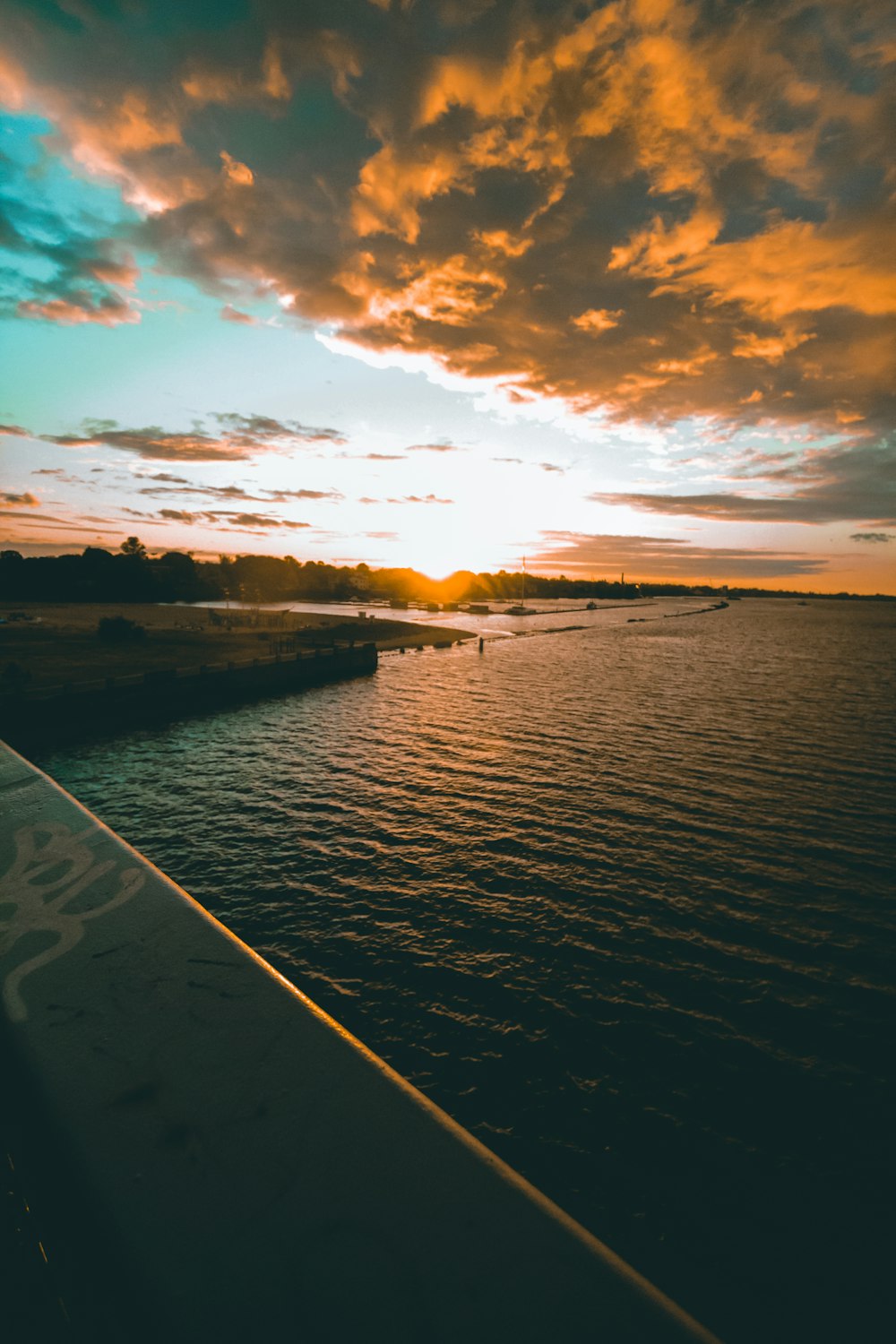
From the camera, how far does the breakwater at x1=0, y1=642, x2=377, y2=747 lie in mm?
34719

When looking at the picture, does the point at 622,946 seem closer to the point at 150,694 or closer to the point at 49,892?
the point at 49,892

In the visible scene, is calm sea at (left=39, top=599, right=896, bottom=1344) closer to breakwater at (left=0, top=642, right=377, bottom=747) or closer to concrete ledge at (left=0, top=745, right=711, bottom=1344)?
concrete ledge at (left=0, top=745, right=711, bottom=1344)

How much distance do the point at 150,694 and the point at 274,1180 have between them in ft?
143

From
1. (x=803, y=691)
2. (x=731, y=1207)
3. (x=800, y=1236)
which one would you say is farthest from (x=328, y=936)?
(x=803, y=691)

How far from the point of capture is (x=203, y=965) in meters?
8.45

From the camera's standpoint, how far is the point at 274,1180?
5.09 m

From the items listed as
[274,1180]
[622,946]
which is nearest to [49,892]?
[274,1180]

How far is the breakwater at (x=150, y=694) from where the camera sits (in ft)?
114

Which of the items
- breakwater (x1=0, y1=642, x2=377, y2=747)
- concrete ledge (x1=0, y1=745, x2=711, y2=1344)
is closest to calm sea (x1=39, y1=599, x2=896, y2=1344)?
concrete ledge (x1=0, y1=745, x2=711, y2=1344)

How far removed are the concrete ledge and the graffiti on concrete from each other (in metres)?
0.17

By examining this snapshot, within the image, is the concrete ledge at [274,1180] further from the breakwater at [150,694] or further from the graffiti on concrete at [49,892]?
the breakwater at [150,694]

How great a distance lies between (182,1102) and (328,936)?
912cm

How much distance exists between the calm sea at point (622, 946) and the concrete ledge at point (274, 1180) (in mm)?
4693

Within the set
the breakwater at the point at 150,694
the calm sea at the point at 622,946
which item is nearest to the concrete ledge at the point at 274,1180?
the calm sea at the point at 622,946
